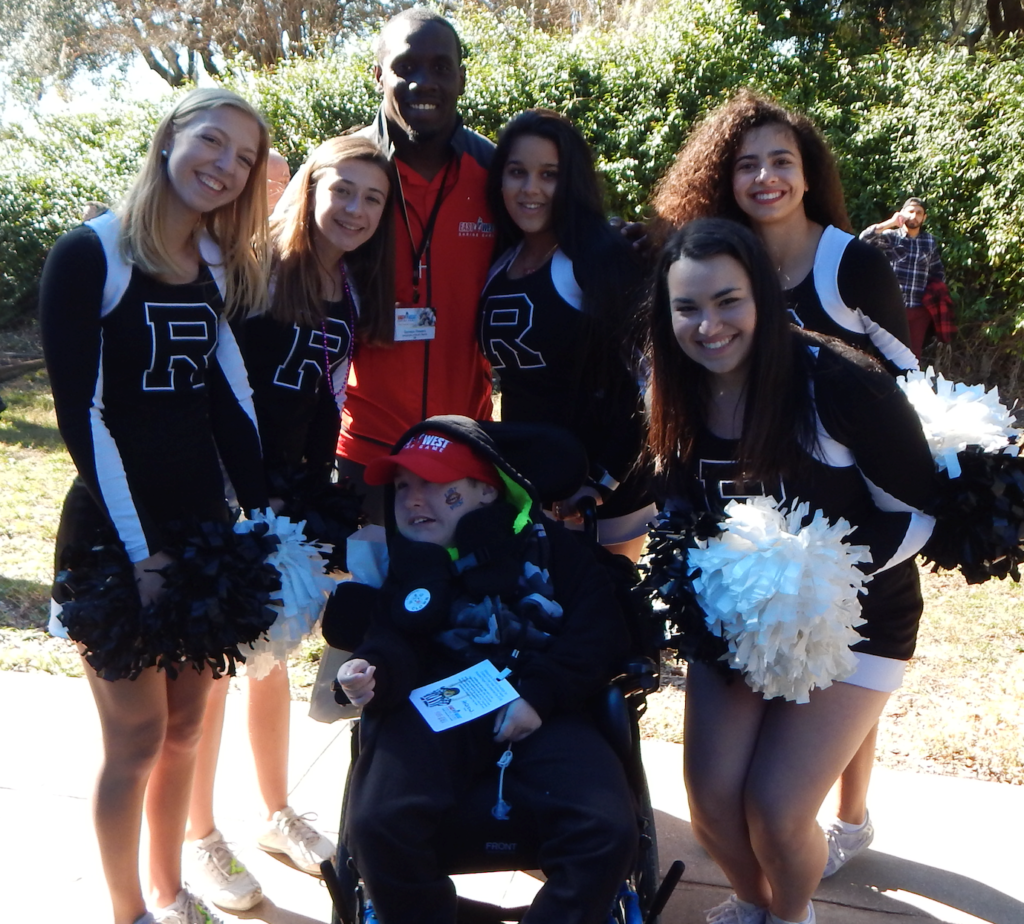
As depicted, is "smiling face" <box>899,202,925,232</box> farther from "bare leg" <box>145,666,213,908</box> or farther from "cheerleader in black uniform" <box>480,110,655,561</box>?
"bare leg" <box>145,666,213,908</box>

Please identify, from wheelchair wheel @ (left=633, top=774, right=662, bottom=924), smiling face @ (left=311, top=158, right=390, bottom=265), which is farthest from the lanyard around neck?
wheelchair wheel @ (left=633, top=774, right=662, bottom=924)

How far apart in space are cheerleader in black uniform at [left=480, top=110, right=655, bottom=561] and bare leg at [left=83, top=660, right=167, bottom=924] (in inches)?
48.4

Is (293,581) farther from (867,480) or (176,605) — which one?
(867,480)

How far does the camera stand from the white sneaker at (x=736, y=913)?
2.47 metres

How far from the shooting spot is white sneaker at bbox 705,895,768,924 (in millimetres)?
2473

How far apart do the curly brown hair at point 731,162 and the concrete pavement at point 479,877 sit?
6.05ft

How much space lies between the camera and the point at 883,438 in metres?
2.27

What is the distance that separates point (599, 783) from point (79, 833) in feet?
6.20

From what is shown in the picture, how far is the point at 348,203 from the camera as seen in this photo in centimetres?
277

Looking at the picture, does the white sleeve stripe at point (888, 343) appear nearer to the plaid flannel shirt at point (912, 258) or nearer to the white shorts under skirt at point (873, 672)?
the white shorts under skirt at point (873, 672)

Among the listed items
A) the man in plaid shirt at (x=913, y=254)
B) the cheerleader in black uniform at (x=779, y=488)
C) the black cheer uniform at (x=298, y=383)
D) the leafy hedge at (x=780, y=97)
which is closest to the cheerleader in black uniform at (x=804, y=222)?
the cheerleader in black uniform at (x=779, y=488)

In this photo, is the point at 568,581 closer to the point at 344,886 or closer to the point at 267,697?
the point at 344,886

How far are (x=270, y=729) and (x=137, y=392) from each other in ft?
3.73

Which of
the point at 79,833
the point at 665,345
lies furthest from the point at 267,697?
the point at 665,345
